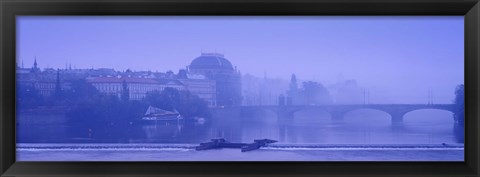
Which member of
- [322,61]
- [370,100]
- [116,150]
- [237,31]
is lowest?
[116,150]

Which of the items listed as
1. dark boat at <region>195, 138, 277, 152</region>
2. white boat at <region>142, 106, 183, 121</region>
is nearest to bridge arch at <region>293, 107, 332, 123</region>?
dark boat at <region>195, 138, 277, 152</region>

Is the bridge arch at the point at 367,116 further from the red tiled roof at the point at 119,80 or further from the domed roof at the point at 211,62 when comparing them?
the red tiled roof at the point at 119,80

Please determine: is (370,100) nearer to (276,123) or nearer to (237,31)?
(276,123)

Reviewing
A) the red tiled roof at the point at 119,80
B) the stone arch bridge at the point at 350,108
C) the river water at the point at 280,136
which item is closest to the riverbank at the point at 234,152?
the river water at the point at 280,136

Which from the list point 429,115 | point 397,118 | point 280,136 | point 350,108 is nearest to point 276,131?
point 280,136

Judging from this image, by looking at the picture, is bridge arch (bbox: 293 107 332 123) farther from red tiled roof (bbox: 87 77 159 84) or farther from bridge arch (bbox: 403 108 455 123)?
red tiled roof (bbox: 87 77 159 84)

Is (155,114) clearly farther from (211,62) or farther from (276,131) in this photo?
(276,131)

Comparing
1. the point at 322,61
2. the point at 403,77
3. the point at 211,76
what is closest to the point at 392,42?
the point at 403,77
